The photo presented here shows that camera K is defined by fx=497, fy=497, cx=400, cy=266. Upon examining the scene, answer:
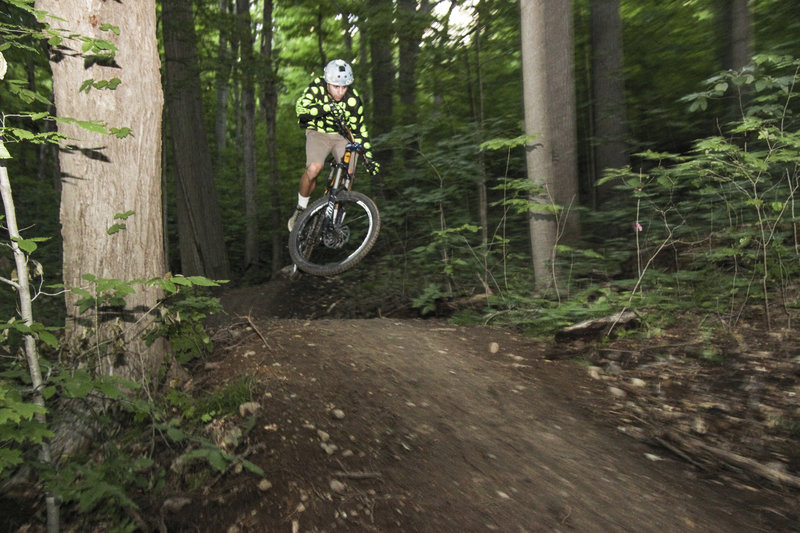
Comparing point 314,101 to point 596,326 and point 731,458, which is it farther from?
point 731,458

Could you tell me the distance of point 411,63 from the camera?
8.75m

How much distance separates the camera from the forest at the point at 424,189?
2.56 metres

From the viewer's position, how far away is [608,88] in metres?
8.60

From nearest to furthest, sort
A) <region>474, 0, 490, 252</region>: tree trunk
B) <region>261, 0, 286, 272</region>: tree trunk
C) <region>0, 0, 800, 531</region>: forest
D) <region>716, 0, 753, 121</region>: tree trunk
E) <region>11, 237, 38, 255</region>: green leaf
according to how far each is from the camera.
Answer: <region>11, 237, 38, 255</region>: green leaf, <region>0, 0, 800, 531</region>: forest, <region>474, 0, 490, 252</region>: tree trunk, <region>716, 0, 753, 121</region>: tree trunk, <region>261, 0, 286, 272</region>: tree trunk

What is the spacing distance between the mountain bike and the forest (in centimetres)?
69

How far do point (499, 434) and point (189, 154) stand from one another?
7.24 metres

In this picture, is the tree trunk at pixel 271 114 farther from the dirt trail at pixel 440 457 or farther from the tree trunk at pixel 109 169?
the dirt trail at pixel 440 457

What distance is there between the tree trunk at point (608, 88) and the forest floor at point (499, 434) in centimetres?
525

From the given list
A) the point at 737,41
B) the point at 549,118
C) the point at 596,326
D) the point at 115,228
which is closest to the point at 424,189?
the point at 549,118

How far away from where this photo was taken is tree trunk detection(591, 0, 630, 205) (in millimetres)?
8477

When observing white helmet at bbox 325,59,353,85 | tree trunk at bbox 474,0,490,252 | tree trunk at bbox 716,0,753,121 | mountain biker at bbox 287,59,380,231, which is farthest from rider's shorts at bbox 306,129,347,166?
tree trunk at bbox 716,0,753,121

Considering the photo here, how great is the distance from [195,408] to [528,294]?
3.62 m

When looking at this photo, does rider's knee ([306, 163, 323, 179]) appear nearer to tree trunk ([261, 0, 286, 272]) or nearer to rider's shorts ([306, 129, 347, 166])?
rider's shorts ([306, 129, 347, 166])

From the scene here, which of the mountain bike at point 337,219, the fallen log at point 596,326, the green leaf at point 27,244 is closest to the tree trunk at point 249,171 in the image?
the mountain bike at point 337,219
